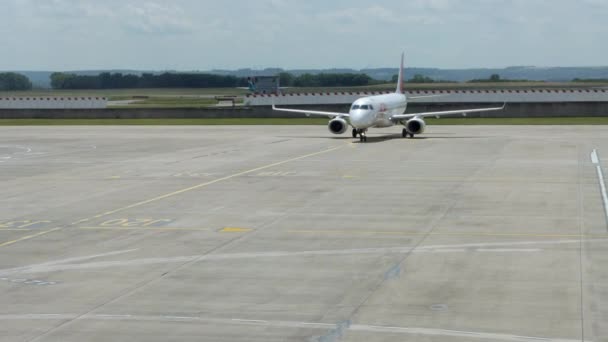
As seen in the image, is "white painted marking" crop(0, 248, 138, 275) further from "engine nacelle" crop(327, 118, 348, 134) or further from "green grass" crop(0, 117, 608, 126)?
"green grass" crop(0, 117, 608, 126)

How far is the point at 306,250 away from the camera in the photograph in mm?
20094

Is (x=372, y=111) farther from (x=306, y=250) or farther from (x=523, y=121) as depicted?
(x=306, y=250)

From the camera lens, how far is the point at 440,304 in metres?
15.1

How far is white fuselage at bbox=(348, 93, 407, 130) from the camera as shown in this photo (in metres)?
52.9

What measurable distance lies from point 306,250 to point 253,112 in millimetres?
60993

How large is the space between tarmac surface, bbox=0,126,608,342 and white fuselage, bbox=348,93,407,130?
10.8 meters

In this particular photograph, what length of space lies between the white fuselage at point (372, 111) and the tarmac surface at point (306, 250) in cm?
1082

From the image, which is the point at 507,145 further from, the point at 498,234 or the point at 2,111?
the point at 2,111

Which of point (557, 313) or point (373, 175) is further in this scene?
point (373, 175)

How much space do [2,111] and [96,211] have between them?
211 feet

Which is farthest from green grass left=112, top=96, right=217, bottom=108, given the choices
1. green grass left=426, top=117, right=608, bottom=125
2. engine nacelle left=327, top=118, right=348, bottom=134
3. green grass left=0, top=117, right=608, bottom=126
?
engine nacelle left=327, top=118, right=348, bottom=134

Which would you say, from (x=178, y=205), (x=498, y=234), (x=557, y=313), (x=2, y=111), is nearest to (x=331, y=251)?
(x=498, y=234)

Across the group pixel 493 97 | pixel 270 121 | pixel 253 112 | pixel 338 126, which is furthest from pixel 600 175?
pixel 493 97

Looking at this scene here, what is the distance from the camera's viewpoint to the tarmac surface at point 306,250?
556 inches
